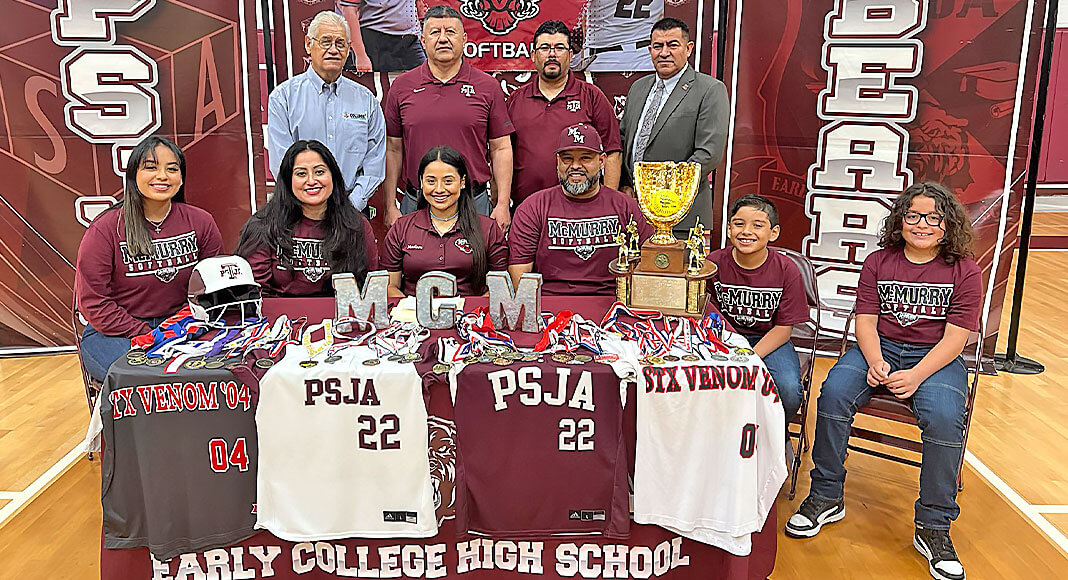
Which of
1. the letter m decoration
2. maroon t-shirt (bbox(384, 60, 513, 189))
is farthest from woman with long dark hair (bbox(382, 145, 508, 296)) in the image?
the letter m decoration

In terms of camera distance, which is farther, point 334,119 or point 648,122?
point 648,122

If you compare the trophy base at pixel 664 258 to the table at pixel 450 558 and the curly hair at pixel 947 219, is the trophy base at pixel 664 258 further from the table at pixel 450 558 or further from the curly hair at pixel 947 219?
the curly hair at pixel 947 219

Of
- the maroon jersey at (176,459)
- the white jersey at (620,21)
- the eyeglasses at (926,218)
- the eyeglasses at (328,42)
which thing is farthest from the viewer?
the white jersey at (620,21)

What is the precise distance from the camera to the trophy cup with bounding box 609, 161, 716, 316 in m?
2.61

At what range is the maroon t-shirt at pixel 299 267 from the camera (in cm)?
313

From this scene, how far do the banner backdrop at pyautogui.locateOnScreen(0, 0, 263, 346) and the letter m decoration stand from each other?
3.97 feet

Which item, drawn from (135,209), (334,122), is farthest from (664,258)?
(334,122)

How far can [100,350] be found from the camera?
3.10m

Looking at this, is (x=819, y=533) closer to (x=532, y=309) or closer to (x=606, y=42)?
(x=532, y=309)

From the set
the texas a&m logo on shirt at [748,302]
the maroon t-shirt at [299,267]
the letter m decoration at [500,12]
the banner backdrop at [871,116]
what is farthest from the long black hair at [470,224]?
the banner backdrop at [871,116]

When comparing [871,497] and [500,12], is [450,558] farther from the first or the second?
[500,12]

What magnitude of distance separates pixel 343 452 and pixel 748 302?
1.58m

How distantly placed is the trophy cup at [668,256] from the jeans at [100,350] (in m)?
1.87

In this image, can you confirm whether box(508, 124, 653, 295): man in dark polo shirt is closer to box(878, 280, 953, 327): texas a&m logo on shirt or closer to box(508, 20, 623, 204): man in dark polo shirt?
box(508, 20, 623, 204): man in dark polo shirt
